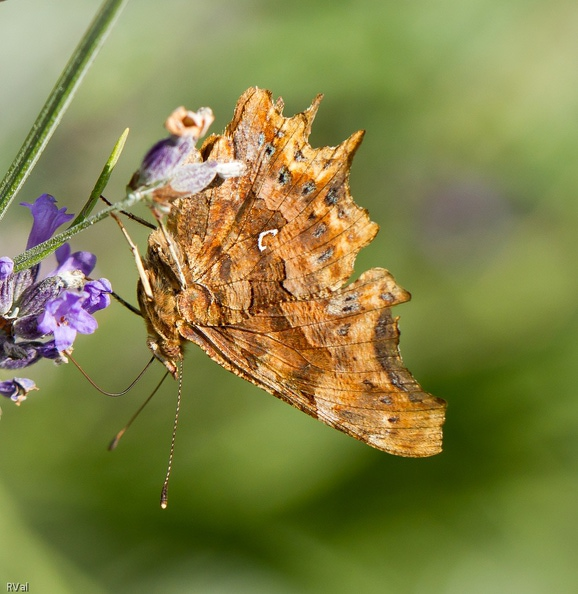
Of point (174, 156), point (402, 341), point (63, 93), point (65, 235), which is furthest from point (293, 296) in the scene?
point (402, 341)

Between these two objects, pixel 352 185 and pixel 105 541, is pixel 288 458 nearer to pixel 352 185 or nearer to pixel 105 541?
pixel 105 541

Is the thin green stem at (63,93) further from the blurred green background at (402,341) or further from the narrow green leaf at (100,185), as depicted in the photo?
the blurred green background at (402,341)

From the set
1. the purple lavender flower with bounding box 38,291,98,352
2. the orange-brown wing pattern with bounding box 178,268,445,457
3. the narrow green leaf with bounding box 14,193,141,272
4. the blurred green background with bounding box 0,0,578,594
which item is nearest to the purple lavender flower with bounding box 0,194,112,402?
the purple lavender flower with bounding box 38,291,98,352

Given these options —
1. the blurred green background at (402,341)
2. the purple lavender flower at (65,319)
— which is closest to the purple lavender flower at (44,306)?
the purple lavender flower at (65,319)

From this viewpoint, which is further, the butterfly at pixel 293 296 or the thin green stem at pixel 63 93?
the butterfly at pixel 293 296

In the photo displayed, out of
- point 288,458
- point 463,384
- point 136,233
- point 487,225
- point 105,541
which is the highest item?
point 487,225

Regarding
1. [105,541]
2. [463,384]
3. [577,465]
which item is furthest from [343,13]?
[105,541]
